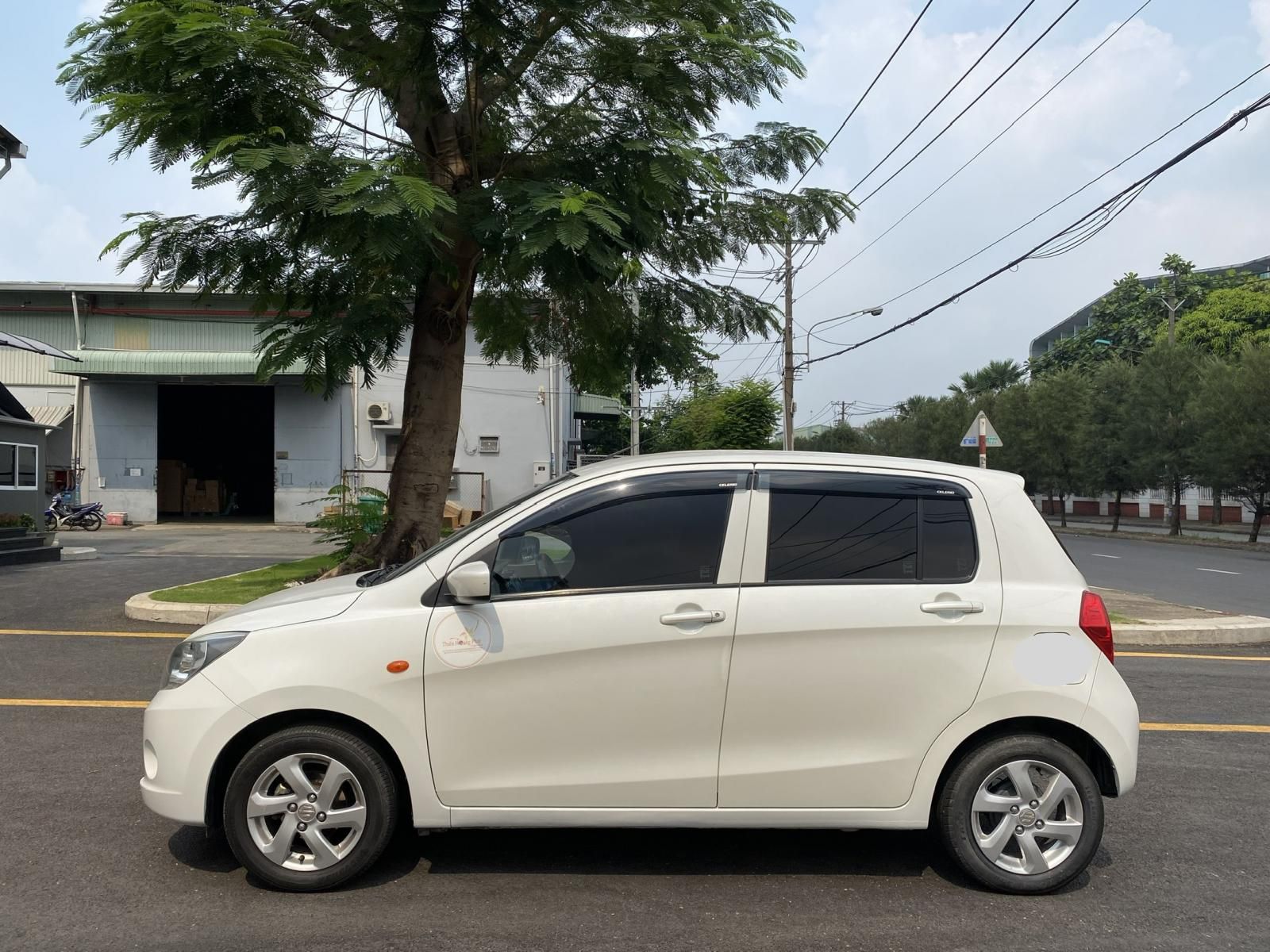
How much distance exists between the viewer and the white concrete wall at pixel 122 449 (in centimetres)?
3272

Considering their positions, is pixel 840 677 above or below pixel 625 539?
below

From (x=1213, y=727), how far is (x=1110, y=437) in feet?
128

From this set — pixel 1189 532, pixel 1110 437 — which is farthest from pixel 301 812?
pixel 1189 532

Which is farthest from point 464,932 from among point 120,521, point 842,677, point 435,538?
point 120,521

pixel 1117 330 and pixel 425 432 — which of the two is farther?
pixel 1117 330

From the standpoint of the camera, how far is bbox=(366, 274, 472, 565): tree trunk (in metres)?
12.4

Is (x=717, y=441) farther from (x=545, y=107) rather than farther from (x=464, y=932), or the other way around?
(x=464, y=932)

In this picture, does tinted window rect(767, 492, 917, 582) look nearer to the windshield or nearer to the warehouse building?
the windshield

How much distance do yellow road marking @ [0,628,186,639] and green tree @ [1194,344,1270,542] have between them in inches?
1260

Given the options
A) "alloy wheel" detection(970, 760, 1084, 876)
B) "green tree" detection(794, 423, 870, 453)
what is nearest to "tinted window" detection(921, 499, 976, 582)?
"alloy wheel" detection(970, 760, 1084, 876)

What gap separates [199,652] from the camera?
164 inches

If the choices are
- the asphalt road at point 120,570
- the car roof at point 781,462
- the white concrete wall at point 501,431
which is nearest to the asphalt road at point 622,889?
the car roof at point 781,462

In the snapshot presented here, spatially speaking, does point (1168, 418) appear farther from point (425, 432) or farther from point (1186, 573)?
point (425, 432)

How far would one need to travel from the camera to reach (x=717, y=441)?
107ft
